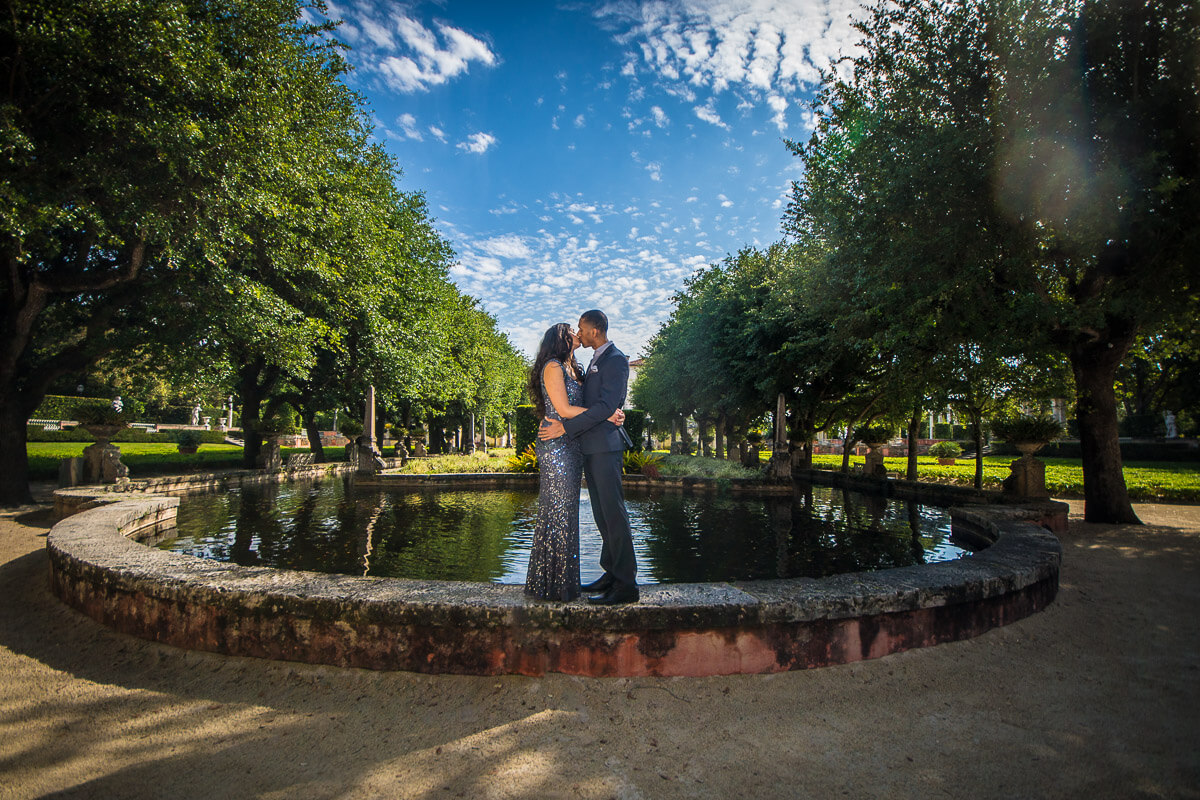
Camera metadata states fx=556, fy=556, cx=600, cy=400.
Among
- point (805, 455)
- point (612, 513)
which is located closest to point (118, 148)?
point (612, 513)

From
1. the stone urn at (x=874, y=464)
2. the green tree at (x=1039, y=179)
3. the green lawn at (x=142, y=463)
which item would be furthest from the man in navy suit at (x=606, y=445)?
the stone urn at (x=874, y=464)

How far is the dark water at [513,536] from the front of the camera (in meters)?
5.98

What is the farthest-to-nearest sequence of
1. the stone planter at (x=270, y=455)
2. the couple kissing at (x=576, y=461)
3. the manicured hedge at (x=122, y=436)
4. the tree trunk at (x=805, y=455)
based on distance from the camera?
the manicured hedge at (x=122, y=436), the tree trunk at (x=805, y=455), the stone planter at (x=270, y=455), the couple kissing at (x=576, y=461)

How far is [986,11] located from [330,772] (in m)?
12.3

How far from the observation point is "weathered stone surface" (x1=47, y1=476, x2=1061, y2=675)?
323 cm

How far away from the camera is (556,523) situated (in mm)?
3406

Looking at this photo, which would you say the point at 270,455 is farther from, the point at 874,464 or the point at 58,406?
the point at 58,406

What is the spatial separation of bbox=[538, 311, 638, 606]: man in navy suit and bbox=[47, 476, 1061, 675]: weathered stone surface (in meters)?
0.20

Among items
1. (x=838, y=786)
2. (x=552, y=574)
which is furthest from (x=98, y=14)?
(x=838, y=786)

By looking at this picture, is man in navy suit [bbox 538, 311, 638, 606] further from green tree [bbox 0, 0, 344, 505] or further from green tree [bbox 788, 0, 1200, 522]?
green tree [bbox 0, 0, 344, 505]

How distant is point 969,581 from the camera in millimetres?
3912

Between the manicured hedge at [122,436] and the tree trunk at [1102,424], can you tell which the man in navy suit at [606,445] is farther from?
the manicured hedge at [122,436]

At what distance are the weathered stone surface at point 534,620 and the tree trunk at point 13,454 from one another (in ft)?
32.3

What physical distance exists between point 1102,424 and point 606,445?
1055cm
